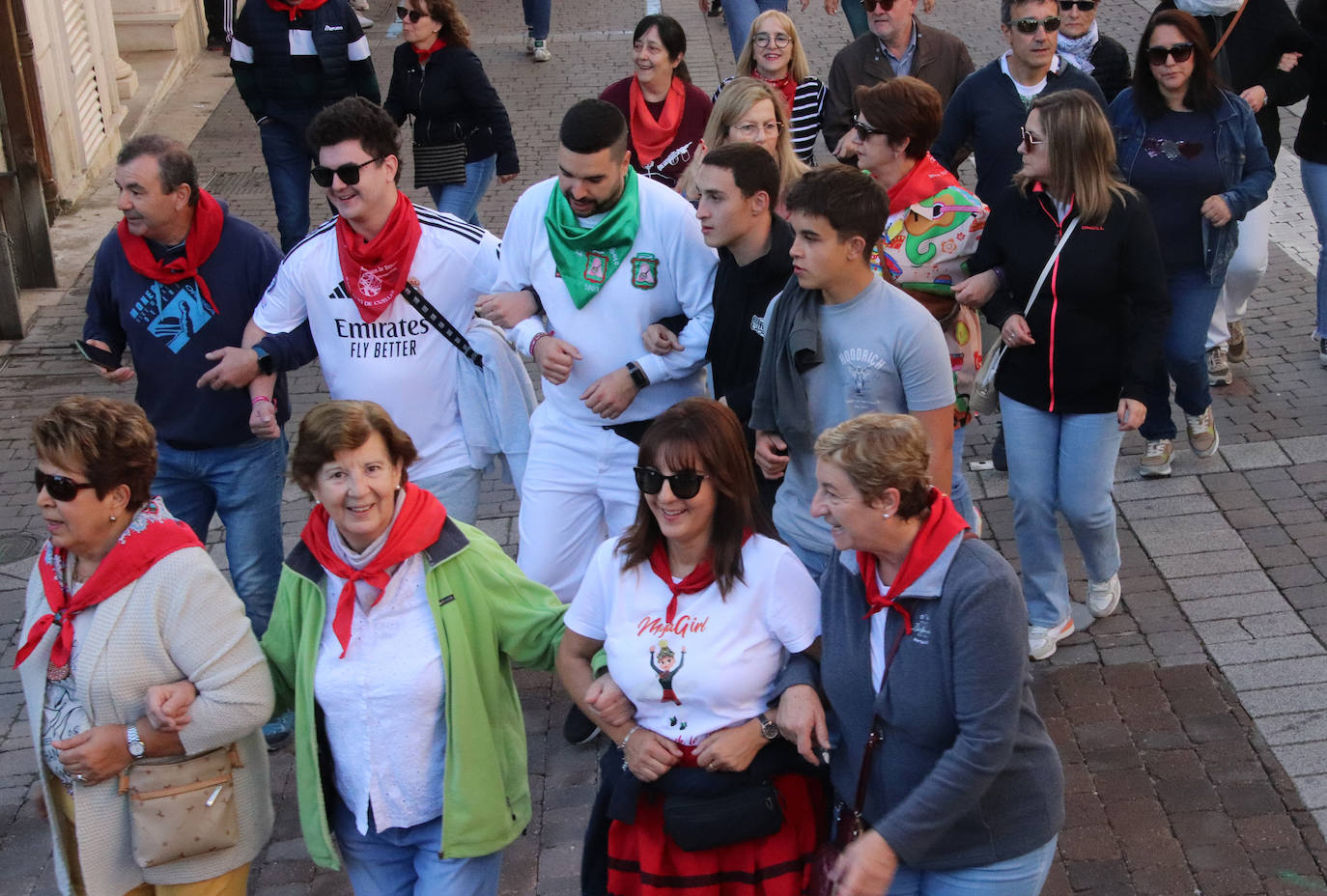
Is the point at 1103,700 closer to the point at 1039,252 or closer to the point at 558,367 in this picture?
the point at 1039,252

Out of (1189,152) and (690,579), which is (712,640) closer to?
(690,579)

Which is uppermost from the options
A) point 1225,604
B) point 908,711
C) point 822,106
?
point 908,711

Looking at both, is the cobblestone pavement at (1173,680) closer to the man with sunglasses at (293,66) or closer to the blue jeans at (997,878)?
the blue jeans at (997,878)

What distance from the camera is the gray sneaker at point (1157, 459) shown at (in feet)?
23.6

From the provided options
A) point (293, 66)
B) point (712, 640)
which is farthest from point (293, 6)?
point (712, 640)

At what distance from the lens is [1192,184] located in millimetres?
6566

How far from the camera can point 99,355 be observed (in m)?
5.54

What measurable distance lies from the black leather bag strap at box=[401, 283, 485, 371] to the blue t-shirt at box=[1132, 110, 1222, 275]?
3.11 m

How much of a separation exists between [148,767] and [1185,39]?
499cm

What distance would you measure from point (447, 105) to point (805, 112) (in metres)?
2.20

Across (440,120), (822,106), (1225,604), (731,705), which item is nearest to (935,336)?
(731,705)

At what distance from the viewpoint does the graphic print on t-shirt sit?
215 inches

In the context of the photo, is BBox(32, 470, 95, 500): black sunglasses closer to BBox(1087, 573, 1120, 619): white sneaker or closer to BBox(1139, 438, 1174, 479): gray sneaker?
BBox(1087, 573, 1120, 619): white sneaker

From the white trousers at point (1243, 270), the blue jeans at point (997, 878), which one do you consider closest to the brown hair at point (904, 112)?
the white trousers at point (1243, 270)
